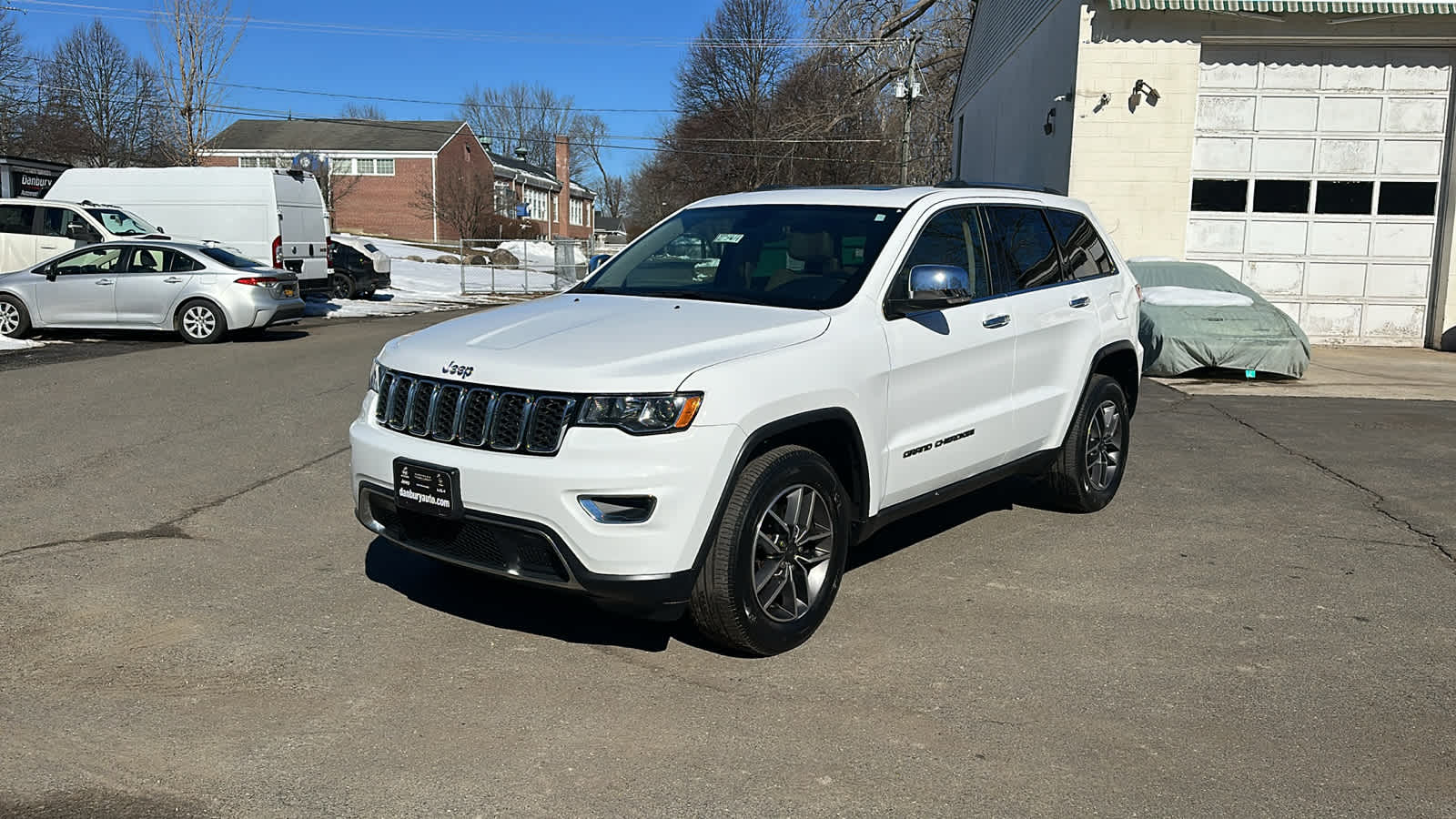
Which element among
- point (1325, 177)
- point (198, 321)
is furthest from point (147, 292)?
point (1325, 177)

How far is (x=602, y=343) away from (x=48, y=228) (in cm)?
1973

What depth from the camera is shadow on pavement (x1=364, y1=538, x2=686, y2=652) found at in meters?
4.73

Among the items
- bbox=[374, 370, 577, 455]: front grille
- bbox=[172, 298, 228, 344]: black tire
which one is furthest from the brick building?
bbox=[374, 370, 577, 455]: front grille

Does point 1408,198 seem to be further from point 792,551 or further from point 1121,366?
point 792,551

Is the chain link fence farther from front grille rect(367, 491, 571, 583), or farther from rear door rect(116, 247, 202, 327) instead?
front grille rect(367, 491, 571, 583)

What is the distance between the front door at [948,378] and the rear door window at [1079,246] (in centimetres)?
91

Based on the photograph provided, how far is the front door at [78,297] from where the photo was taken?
16516 mm

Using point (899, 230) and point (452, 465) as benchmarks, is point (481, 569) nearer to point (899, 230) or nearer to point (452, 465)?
point (452, 465)

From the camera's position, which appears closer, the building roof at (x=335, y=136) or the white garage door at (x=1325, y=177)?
the white garage door at (x=1325, y=177)

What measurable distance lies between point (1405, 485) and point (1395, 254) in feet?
33.3

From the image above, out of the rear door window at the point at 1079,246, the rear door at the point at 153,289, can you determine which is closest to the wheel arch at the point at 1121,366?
the rear door window at the point at 1079,246

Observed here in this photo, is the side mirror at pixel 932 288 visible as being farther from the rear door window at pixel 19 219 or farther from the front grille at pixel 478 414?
the rear door window at pixel 19 219

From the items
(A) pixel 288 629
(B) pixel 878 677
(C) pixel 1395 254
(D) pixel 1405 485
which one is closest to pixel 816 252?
(B) pixel 878 677

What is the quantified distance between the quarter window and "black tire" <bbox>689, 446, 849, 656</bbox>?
6.08ft
